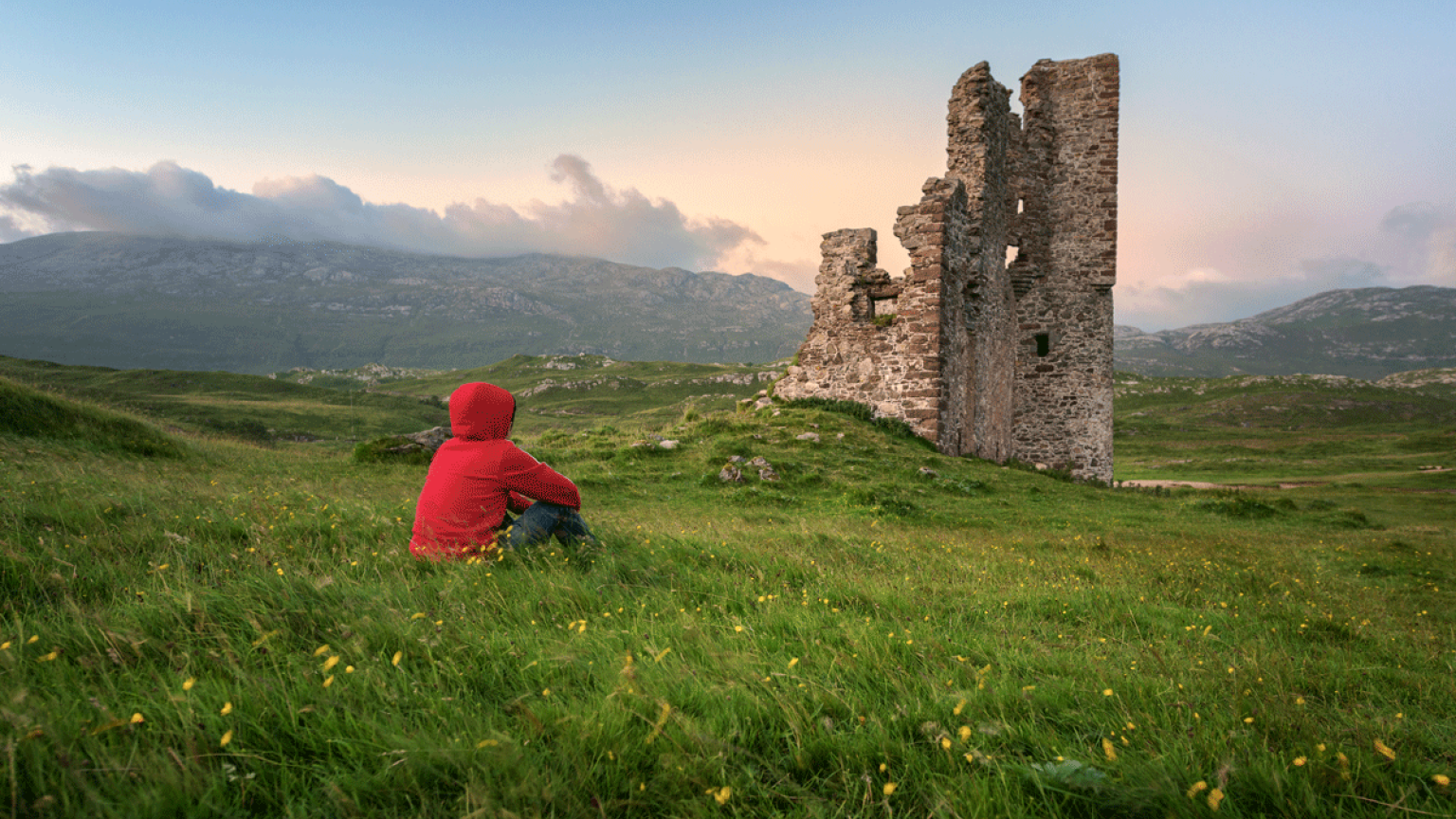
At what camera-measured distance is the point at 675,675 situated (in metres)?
3.04

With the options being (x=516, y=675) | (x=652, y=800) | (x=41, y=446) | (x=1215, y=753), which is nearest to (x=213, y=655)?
(x=516, y=675)

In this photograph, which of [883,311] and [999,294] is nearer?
[883,311]

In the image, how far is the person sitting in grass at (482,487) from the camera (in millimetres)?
5422

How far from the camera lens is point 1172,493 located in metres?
19.5

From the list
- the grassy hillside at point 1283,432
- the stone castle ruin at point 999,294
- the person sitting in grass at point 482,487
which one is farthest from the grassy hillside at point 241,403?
the grassy hillside at point 1283,432

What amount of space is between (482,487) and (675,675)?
10.5 feet

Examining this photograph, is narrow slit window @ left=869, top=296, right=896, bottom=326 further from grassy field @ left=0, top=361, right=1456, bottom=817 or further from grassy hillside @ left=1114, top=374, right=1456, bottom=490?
grassy hillside @ left=1114, top=374, right=1456, bottom=490

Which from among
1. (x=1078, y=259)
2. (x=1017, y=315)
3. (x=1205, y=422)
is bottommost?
(x=1205, y=422)

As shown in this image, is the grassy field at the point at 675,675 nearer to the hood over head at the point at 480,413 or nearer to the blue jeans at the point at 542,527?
the blue jeans at the point at 542,527

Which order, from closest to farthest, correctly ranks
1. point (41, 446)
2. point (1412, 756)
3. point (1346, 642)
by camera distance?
point (1412, 756), point (1346, 642), point (41, 446)

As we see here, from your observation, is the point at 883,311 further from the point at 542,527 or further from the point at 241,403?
the point at 241,403

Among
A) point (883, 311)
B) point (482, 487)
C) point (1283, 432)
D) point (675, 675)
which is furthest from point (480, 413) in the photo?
point (1283, 432)

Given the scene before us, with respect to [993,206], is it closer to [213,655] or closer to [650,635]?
[650,635]

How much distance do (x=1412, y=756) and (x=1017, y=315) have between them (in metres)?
24.0
